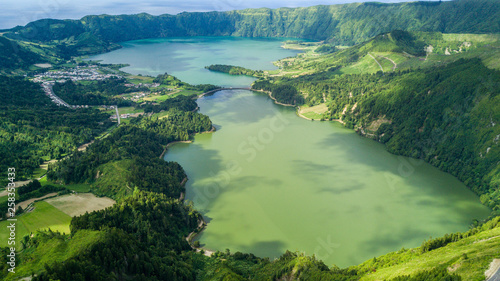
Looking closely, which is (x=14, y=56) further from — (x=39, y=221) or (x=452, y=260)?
(x=452, y=260)

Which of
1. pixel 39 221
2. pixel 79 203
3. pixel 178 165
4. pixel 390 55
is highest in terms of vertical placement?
pixel 390 55

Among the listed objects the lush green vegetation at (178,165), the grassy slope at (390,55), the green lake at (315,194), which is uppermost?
the grassy slope at (390,55)

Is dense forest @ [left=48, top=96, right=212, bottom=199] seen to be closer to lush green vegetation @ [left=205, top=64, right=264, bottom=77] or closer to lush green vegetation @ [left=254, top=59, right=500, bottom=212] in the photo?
lush green vegetation @ [left=254, top=59, right=500, bottom=212]

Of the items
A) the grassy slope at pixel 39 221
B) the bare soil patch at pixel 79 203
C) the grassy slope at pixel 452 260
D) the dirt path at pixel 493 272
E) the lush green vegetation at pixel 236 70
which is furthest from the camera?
the lush green vegetation at pixel 236 70

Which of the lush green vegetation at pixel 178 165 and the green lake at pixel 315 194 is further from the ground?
the lush green vegetation at pixel 178 165

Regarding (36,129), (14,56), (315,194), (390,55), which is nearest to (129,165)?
(315,194)

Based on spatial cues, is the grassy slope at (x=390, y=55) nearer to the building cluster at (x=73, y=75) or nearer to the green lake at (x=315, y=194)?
the green lake at (x=315, y=194)

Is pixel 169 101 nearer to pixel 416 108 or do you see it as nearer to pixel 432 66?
pixel 416 108

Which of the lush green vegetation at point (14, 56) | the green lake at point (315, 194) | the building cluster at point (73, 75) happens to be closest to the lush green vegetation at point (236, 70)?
the building cluster at point (73, 75)
